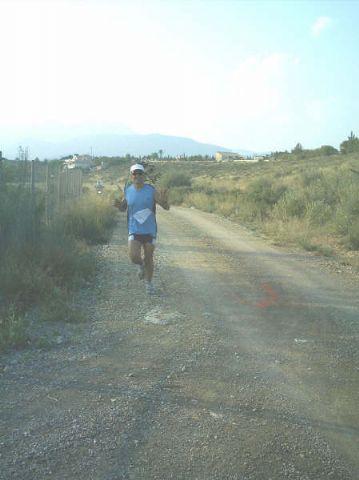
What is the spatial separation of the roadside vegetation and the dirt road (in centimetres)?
33

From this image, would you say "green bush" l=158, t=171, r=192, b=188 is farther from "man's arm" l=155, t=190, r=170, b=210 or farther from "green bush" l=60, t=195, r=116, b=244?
"man's arm" l=155, t=190, r=170, b=210

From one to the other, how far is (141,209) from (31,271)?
6.20 ft

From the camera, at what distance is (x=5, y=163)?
8.59 m

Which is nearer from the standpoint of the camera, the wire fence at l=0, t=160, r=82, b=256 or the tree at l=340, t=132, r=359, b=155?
the wire fence at l=0, t=160, r=82, b=256

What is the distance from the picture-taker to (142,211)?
8.12 meters

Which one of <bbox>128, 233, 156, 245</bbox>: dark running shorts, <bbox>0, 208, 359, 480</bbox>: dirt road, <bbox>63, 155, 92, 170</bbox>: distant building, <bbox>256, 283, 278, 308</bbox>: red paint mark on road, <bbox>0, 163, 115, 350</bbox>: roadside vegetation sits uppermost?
<bbox>63, 155, 92, 170</bbox>: distant building

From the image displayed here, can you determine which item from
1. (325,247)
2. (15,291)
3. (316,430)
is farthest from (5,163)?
(325,247)

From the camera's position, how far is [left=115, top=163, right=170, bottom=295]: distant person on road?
8086mm

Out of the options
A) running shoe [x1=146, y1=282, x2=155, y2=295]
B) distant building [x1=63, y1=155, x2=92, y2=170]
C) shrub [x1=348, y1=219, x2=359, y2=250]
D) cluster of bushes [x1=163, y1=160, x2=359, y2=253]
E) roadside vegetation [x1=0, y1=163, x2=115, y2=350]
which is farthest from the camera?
distant building [x1=63, y1=155, x2=92, y2=170]

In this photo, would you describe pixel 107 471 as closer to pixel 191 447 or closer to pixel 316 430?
pixel 191 447

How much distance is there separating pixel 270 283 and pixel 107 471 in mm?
6204

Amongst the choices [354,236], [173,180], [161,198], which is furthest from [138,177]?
[173,180]

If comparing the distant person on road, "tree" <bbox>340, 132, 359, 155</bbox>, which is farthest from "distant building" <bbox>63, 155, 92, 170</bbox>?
"tree" <bbox>340, 132, 359, 155</bbox>

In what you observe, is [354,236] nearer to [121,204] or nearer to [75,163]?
[121,204]
